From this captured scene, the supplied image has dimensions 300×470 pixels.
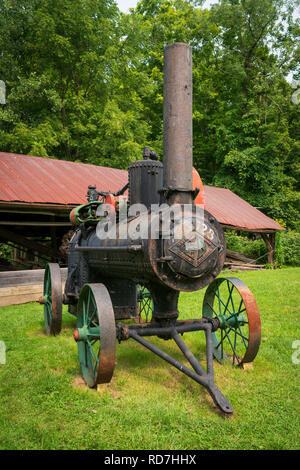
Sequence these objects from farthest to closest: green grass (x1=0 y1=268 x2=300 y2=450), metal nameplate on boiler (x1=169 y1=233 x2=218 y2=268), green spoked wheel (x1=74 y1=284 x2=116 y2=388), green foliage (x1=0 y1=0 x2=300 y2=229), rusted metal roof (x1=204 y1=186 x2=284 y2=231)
Result: green foliage (x1=0 y1=0 x2=300 y2=229), rusted metal roof (x1=204 y1=186 x2=284 y2=231), green spoked wheel (x1=74 y1=284 x2=116 y2=388), metal nameplate on boiler (x1=169 y1=233 x2=218 y2=268), green grass (x1=0 y1=268 x2=300 y2=450)

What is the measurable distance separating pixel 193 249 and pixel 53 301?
2710mm

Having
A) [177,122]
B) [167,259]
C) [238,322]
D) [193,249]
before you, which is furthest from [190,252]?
[238,322]

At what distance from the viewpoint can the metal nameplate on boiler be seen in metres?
3.01

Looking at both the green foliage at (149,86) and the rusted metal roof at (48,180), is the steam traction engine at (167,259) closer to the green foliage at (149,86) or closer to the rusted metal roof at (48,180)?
the rusted metal roof at (48,180)

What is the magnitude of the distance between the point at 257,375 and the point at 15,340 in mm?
3302

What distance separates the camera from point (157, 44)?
27375 mm

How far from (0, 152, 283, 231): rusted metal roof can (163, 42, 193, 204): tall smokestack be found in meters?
5.52

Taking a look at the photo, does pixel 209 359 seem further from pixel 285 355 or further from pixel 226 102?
pixel 226 102

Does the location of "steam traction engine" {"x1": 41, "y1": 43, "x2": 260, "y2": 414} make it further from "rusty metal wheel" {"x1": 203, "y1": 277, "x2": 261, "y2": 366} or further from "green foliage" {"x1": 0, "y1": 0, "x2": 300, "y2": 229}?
"green foliage" {"x1": 0, "y1": 0, "x2": 300, "y2": 229}

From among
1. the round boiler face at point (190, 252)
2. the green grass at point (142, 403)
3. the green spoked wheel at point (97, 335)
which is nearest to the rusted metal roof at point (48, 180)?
the green grass at point (142, 403)

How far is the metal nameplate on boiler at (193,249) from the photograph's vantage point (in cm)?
301

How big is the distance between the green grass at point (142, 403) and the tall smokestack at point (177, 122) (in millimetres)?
1781

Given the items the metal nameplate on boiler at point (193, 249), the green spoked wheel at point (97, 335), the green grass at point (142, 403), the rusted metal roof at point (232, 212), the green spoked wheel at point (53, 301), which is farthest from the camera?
the rusted metal roof at point (232, 212)

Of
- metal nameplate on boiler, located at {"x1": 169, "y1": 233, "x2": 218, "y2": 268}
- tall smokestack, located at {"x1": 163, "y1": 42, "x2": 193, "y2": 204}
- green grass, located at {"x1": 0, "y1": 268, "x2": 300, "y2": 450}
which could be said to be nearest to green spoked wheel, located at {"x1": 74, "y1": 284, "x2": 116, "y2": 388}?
green grass, located at {"x1": 0, "y1": 268, "x2": 300, "y2": 450}
